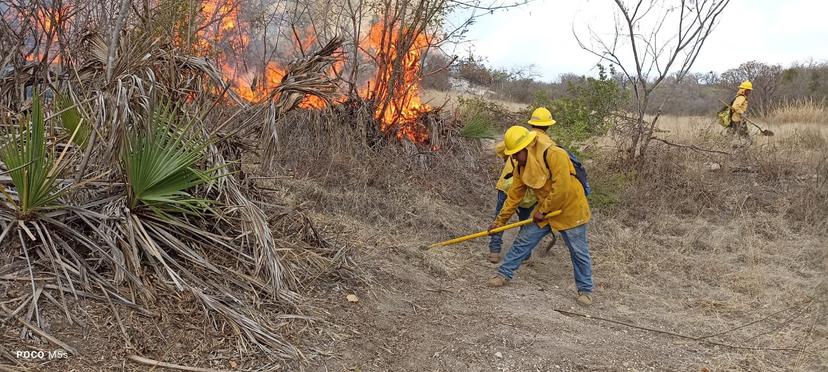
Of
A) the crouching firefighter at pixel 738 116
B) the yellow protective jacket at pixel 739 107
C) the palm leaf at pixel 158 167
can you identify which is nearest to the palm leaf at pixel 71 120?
the palm leaf at pixel 158 167

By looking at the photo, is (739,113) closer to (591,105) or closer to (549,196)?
(591,105)

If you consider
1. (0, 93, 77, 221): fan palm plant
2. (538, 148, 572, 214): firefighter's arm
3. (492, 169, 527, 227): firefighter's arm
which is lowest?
(492, 169, 527, 227): firefighter's arm

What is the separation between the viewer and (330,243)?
Result: 16.5ft

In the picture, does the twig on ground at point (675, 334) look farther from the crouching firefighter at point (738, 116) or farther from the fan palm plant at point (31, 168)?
the crouching firefighter at point (738, 116)

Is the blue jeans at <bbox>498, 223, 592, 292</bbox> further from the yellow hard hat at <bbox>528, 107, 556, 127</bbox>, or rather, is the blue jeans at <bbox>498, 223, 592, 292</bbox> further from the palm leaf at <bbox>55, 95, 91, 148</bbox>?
the palm leaf at <bbox>55, 95, 91, 148</bbox>

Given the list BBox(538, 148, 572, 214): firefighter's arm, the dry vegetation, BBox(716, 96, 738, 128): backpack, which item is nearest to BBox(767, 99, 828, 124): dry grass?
BBox(716, 96, 738, 128): backpack

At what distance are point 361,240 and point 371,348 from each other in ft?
6.61

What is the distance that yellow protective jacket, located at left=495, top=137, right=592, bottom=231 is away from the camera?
483 centimetres

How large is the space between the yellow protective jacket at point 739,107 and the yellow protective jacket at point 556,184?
761 cm

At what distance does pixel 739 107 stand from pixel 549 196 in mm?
7954

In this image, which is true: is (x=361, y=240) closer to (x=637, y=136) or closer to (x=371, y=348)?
(x=371, y=348)

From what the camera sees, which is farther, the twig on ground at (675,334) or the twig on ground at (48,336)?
the twig on ground at (675,334)

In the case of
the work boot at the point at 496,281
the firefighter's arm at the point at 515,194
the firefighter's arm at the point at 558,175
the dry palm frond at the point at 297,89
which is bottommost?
the work boot at the point at 496,281

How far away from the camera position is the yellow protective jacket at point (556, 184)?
483cm
